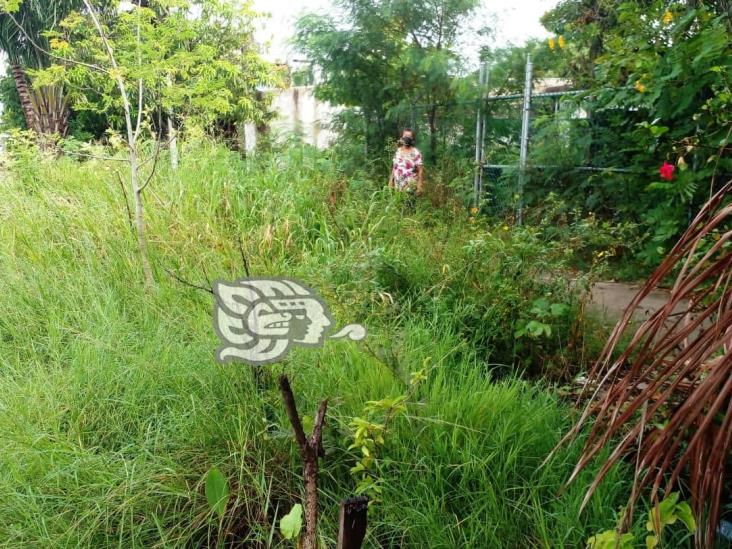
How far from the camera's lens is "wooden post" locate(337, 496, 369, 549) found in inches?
32.4

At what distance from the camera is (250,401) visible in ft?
5.66

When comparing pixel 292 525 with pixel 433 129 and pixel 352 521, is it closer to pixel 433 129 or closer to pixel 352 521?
pixel 352 521

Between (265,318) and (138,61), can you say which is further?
(138,61)

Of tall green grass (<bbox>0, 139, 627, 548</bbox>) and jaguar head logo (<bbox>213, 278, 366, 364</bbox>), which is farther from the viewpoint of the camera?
tall green grass (<bbox>0, 139, 627, 548</bbox>)

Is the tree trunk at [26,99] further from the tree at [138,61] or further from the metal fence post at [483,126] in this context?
the metal fence post at [483,126]

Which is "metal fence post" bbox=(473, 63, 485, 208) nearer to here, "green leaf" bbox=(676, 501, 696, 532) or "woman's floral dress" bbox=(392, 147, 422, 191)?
"woman's floral dress" bbox=(392, 147, 422, 191)

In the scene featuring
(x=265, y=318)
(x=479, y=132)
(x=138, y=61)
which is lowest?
(x=265, y=318)

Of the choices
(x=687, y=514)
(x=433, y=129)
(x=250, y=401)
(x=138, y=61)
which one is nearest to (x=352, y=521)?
(x=687, y=514)

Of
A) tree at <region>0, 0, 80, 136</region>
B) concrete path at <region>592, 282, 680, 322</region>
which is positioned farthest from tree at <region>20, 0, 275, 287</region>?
concrete path at <region>592, 282, 680, 322</region>

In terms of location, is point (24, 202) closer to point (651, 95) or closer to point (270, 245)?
point (270, 245)

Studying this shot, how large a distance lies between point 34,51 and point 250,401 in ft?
21.8

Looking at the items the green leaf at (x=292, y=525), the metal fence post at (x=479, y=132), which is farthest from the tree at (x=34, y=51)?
the metal fence post at (x=479, y=132)

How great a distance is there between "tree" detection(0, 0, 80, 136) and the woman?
2.72 m

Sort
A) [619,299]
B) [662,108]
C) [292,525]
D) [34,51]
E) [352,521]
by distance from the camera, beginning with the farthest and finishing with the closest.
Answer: [34,51] → [619,299] → [662,108] → [292,525] → [352,521]
